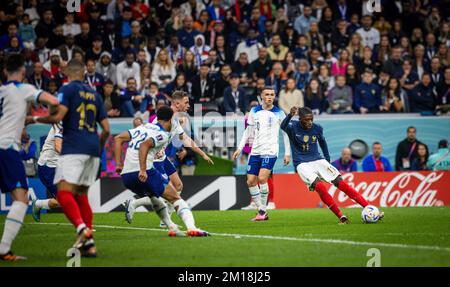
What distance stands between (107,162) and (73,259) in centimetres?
1341

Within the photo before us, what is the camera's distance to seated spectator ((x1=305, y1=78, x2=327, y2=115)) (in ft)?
78.9

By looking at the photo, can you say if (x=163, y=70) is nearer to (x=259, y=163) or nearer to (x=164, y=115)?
(x=259, y=163)

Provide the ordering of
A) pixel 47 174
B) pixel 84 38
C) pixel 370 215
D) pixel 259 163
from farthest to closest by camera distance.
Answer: pixel 84 38
pixel 259 163
pixel 47 174
pixel 370 215

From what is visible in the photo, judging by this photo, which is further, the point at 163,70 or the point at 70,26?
the point at 70,26

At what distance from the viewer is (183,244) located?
1184cm

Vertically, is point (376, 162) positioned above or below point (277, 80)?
below

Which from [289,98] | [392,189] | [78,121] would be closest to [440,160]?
[392,189]

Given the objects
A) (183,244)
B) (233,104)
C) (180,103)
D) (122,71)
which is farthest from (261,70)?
(183,244)

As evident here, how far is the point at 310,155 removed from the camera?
1655 cm

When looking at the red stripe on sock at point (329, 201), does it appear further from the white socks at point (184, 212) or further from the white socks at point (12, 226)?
the white socks at point (12, 226)

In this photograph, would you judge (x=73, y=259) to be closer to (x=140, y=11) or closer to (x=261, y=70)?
(x=261, y=70)

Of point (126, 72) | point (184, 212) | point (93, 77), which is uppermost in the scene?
point (126, 72)

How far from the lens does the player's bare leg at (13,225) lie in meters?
10.5

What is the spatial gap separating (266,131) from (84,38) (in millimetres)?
9290
